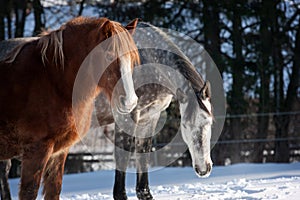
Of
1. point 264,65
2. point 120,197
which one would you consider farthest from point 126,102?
point 264,65

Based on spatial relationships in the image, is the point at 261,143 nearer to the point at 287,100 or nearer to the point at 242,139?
the point at 242,139

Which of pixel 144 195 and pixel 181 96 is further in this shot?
pixel 144 195

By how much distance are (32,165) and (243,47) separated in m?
9.81

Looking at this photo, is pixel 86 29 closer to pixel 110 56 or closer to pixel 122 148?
A: pixel 110 56

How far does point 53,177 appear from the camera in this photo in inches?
Answer: 138

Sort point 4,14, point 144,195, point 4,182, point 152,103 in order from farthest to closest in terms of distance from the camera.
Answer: point 4,14 < point 4,182 < point 152,103 < point 144,195

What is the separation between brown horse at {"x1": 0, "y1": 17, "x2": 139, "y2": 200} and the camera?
3117 millimetres

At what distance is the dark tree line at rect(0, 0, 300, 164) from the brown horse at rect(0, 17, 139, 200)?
803cm

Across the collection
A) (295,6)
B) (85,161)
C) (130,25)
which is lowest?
(85,161)

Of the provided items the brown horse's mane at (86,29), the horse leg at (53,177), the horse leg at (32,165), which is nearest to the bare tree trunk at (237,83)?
the horse leg at (53,177)

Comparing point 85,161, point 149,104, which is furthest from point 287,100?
point 149,104

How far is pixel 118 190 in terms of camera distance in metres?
4.84

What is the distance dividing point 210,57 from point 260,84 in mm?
1614

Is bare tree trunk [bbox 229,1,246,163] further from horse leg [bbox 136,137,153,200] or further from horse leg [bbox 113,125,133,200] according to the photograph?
horse leg [bbox 113,125,133,200]
